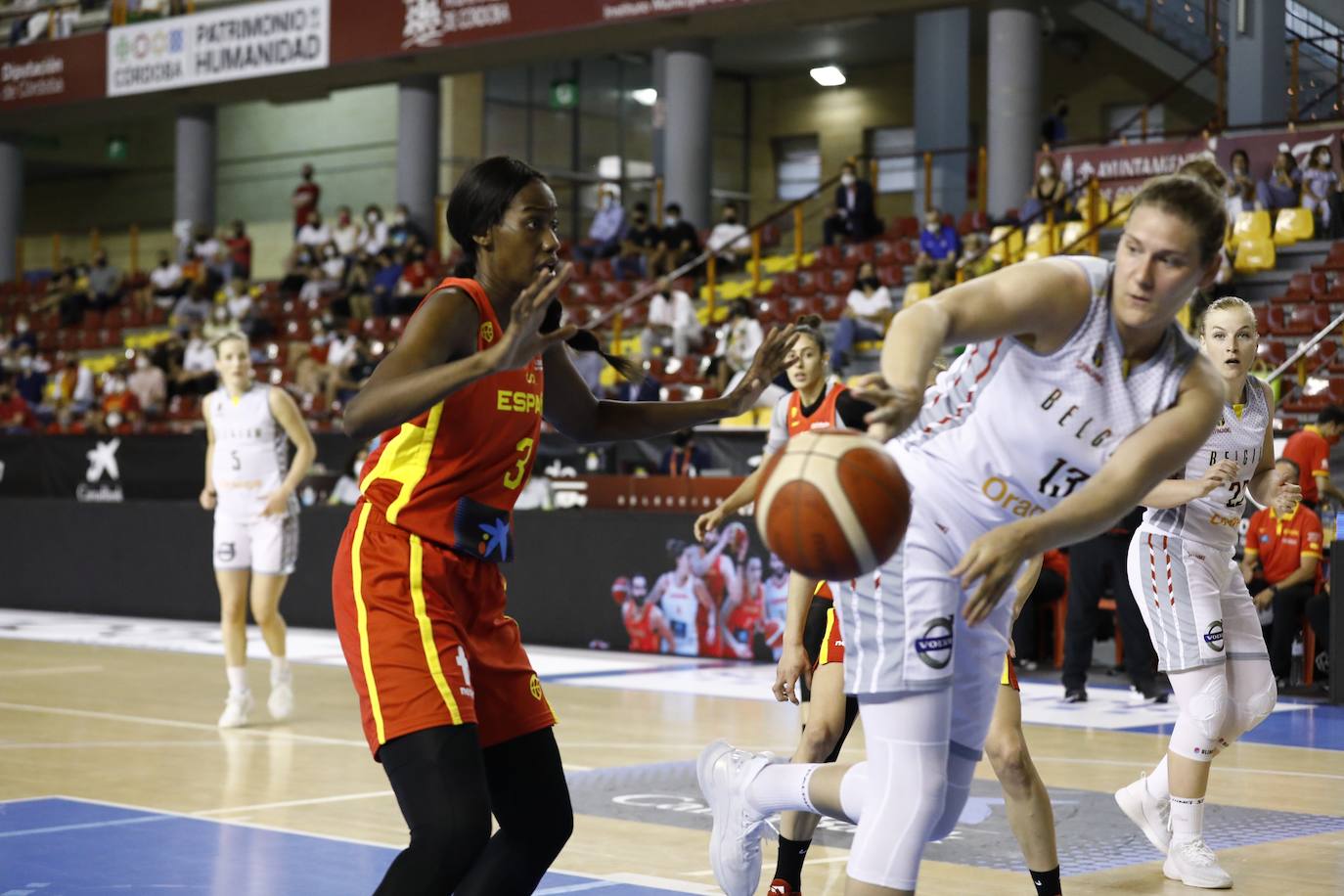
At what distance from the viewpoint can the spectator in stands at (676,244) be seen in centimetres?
2203

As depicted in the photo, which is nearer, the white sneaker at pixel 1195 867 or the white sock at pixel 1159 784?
the white sneaker at pixel 1195 867

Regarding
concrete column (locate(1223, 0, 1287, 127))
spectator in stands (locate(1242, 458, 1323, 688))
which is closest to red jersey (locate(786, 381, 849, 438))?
spectator in stands (locate(1242, 458, 1323, 688))

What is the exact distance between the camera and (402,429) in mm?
3891

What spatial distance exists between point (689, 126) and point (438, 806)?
21586 mm

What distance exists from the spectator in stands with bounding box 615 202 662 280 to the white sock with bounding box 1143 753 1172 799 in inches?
641

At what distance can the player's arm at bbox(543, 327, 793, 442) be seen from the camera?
437 centimetres

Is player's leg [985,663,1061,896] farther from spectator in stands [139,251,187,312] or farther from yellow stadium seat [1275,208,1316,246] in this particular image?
spectator in stands [139,251,187,312]

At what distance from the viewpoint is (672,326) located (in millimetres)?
20078

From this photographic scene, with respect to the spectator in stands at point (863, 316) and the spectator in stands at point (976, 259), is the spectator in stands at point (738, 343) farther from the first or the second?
the spectator in stands at point (976, 259)

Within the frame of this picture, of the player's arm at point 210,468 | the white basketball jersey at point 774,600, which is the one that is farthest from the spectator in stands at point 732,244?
the player's arm at point 210,468

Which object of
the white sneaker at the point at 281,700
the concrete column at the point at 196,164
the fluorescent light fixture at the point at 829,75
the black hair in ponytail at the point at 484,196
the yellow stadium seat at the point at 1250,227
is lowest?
the white sneaker at the point at 281,700

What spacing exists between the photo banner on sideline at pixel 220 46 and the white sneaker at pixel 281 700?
1749 centimetres

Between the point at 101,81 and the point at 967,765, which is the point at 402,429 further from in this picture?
the point at 101,81

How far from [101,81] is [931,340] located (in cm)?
2843
